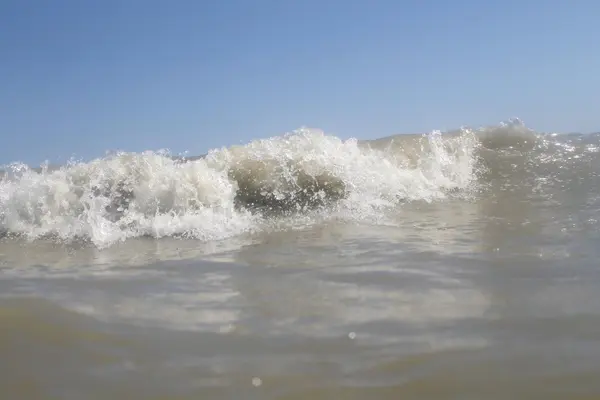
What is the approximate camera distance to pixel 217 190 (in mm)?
5918

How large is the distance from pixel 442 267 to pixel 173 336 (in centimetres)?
152

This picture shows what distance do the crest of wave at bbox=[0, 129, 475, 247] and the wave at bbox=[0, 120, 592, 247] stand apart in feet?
0.04

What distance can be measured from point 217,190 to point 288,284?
330cm

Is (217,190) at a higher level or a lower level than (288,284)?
higher

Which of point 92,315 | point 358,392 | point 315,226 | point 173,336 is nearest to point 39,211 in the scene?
point 315,226

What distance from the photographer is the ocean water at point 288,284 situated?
1655mm

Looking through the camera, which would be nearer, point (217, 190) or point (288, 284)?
point (288, 284)

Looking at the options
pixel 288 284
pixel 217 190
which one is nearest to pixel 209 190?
pixel 217 190

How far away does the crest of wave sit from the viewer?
5137 millimetres

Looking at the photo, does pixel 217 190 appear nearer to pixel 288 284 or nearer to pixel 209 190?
pixel 209 190

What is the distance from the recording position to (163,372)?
1.72m

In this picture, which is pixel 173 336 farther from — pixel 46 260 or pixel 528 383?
pixel 46 260

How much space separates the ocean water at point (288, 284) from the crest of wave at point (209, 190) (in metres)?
0.03

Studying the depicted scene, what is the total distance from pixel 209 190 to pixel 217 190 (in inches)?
3.5
